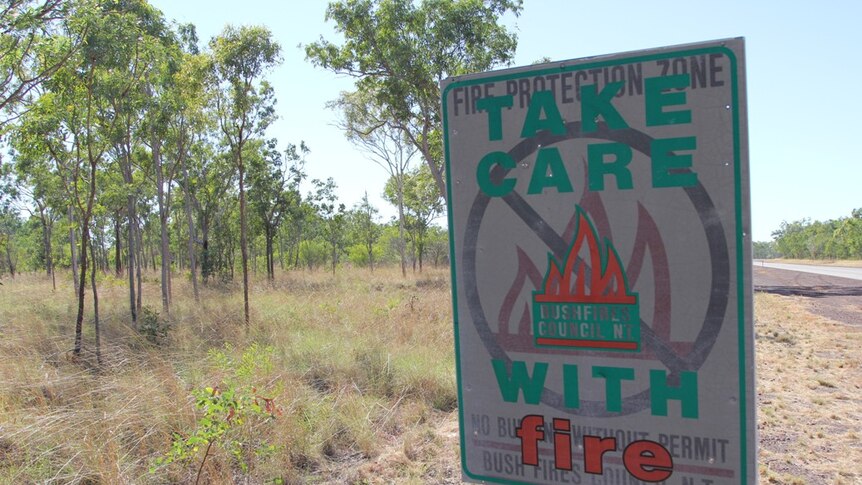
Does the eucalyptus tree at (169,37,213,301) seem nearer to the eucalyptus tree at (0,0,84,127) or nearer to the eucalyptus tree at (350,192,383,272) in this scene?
the eucalyptus tree at (0,0,84,127)

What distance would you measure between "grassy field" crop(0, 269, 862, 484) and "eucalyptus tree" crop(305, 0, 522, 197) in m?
8.49

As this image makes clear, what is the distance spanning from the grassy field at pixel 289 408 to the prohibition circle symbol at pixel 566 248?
7.99 feet

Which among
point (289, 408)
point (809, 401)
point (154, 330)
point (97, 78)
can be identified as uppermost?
point (97, 78)

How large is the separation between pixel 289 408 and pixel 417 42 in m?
12.8

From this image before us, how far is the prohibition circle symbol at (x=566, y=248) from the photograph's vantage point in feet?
4.59

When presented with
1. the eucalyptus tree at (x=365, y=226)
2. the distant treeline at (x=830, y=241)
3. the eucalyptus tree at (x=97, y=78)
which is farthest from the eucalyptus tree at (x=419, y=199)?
the distant treeline at (x=830, y=241)

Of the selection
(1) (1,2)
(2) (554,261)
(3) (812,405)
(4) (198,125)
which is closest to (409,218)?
(4) (198,125)

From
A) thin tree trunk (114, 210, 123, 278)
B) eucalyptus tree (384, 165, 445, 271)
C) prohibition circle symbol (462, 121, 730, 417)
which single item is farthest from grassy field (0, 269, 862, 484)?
eucalyptus tree (384, 165, 445, 271)

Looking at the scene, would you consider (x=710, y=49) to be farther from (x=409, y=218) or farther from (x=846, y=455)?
(x=409, y=218)

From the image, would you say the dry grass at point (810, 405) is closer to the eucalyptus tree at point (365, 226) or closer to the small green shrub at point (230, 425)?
the small green shrub at point (230, 425)

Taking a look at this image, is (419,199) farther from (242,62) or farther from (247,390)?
(247,390)

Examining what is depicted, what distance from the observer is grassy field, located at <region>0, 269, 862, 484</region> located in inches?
162

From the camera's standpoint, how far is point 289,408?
5.04 metres

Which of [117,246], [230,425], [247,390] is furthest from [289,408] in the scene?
[117,246]
